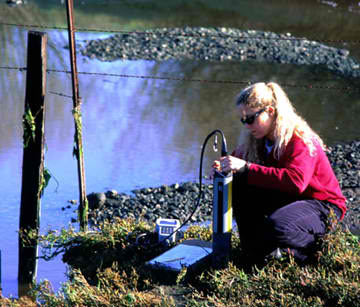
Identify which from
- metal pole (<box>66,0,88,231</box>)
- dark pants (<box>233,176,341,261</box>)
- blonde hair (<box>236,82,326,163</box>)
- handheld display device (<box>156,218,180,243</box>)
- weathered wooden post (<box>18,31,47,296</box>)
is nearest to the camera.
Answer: dark pants (<box>233,176,341,261</box>)

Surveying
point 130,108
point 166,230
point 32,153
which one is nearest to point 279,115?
point 166,230

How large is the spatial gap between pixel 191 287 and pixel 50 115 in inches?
300

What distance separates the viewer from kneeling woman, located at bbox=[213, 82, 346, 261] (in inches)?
175

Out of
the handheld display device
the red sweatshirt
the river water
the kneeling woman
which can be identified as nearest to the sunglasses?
the kneeling woman

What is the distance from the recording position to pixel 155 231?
5.56m

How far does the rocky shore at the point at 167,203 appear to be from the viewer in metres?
7.56

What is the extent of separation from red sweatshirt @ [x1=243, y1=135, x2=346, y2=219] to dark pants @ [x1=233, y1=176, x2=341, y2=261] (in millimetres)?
104

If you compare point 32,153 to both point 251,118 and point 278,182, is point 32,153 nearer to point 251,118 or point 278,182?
point 251,118

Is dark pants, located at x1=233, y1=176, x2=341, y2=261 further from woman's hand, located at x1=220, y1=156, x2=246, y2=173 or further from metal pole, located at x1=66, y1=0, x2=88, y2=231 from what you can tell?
metal pole, located at x1=66, y1=0, x2=88, y2=231

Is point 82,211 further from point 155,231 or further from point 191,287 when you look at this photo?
point 191,287

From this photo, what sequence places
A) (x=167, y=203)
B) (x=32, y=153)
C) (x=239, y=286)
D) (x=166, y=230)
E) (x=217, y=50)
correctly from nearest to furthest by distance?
(x=239, y=286)
(x=166, y=230)
(x=32, y=153)
(x=167, y=203)
(x=217, y=50)

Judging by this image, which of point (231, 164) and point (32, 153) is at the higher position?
point (231, 164)

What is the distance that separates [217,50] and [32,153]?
11482 millimetres

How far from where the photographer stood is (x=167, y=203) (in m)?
7.90
